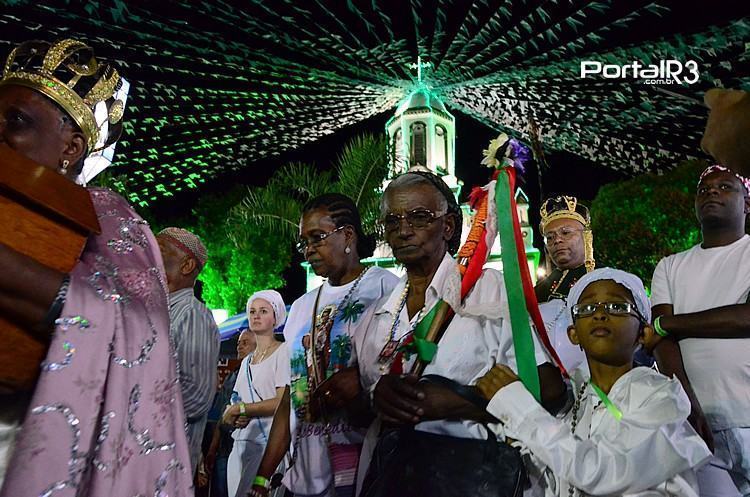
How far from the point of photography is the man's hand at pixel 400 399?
250 cm

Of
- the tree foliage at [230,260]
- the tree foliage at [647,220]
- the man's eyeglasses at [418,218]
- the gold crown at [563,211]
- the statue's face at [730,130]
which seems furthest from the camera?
the tree foliage at [230,260]

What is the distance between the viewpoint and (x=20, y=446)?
147 cm

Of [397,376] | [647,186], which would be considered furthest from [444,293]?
[647,186]

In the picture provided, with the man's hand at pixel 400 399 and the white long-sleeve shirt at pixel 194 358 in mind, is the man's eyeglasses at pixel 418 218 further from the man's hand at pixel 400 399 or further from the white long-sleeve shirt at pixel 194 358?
the white long-sleeve shirt at pixel 194 358

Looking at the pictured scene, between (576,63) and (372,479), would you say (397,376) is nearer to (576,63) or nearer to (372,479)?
(372,479)

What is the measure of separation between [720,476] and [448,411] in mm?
1865

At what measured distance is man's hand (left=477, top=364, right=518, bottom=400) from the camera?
2.47 meters

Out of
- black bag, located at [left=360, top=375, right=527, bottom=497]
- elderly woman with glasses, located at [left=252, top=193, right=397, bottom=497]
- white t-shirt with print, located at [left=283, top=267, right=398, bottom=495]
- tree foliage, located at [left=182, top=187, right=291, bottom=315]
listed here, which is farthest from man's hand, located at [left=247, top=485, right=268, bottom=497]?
tree foliage, located at [left=182, top=187, right=291, bottom=315]

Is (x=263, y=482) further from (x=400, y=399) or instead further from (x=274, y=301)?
(x=274, y=301)

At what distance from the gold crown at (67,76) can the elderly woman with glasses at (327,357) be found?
1.63 metres

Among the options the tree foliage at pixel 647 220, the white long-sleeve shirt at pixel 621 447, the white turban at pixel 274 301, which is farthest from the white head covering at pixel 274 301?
the tree foliage at pixel 647 220

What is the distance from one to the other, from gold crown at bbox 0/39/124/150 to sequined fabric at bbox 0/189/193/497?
254 millimetres

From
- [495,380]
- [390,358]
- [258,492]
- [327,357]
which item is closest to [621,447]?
[495,380]

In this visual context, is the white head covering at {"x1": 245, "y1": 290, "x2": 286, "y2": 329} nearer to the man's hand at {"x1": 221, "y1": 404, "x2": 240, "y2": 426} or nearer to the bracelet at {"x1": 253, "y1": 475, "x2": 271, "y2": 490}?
the man's hand at {"x1": 221, "y1": 404, "x2": 240, "y2": 426}
